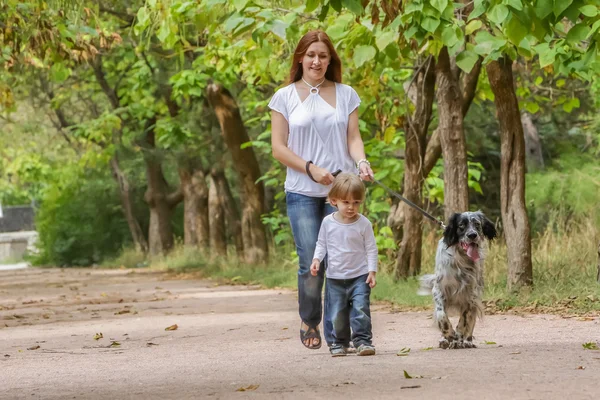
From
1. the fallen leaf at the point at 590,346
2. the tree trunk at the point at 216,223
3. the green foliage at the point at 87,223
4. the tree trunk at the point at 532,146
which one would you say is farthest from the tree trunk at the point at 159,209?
the fallen leaf at the point at 590,346

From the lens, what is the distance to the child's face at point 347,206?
8.57 metres

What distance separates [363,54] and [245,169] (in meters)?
14.4

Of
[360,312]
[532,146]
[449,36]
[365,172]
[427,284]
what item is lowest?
[360,312]

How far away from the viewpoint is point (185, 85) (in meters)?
22.8

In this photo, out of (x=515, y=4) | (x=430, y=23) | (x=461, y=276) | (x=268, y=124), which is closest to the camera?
(x=515, y=4)

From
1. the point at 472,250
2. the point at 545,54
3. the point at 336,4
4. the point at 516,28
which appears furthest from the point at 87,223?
the point at 516,28

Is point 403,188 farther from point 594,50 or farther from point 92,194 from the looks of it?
point 92,194

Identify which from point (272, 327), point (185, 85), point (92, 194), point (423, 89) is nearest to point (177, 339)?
point (272, 327)

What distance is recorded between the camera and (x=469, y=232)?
9.30 m

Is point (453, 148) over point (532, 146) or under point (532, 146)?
under

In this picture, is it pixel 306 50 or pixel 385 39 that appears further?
pixel 385 39

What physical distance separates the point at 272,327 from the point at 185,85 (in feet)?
36.1

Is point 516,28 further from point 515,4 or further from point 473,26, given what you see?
point 473,26

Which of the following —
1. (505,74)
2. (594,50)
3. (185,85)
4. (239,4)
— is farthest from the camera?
(185,85)
